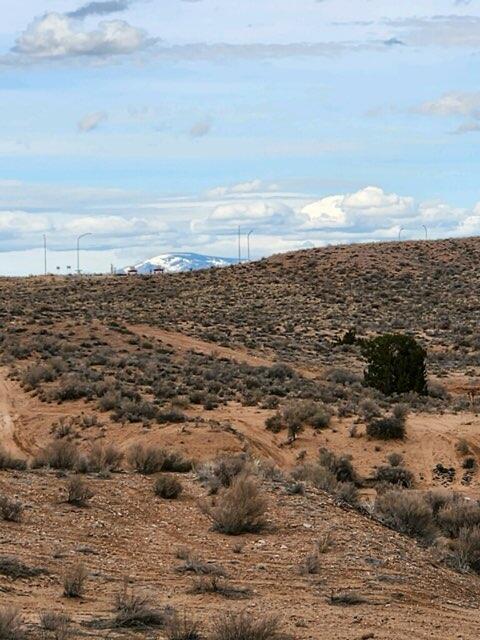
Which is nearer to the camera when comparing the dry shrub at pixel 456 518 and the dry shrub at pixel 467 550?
the dry shrub at pixel 467 550

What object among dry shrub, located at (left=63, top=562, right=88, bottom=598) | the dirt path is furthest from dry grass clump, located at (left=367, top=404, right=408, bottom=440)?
dry shrub, located at (left=63, top=562, right=88, bottom=598)

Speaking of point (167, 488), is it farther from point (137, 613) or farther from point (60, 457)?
point (137, 613)

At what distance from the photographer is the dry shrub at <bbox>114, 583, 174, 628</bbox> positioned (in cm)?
1065

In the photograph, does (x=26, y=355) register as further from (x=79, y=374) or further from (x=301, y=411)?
(x=301, y=411)

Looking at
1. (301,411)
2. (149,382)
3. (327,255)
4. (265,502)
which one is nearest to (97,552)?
(265,502)

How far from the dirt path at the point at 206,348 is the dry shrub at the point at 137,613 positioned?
36255 millimetres

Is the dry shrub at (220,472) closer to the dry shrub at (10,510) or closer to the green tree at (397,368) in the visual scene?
the dry shrub at (10,510)

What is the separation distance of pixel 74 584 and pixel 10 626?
2.10m

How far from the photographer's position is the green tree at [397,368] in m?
40.2

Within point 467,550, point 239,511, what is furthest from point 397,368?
point 239,511

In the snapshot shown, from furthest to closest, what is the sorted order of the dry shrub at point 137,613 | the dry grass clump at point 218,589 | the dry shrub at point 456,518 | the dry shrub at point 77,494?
the dry shrub at point 456,518
the dry shrub at point 77,494
the dry grass clump at point 218,589
the dry shrub at point 137,613

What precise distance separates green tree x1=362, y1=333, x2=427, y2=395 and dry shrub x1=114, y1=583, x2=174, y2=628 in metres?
29.7

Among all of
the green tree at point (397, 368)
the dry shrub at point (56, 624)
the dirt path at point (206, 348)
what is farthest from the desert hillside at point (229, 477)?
the green tree at point (397, 368)

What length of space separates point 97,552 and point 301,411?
18894mm
